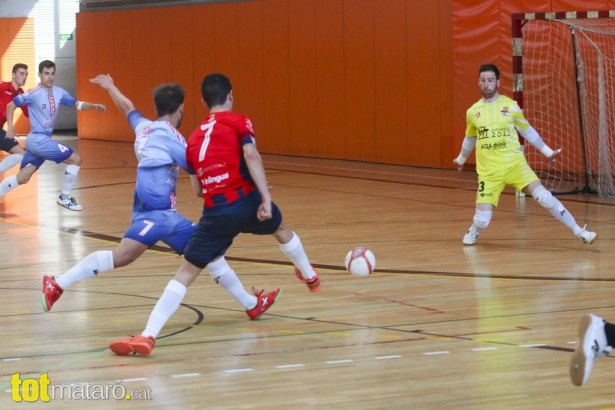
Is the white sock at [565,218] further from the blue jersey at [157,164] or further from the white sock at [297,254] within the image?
the blue jersey at [157,164]

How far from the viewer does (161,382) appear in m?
5.93

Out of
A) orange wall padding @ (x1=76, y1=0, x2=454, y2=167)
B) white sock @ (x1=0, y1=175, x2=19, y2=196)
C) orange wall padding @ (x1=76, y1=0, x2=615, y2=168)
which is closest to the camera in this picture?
white sock @ (x1=0, y1=175, x2=19, y2=196)

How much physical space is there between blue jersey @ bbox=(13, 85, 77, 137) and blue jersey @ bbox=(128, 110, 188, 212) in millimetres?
7441

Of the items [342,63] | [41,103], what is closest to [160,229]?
[41,103]

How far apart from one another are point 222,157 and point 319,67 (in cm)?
1515

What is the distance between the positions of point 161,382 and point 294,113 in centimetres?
1677

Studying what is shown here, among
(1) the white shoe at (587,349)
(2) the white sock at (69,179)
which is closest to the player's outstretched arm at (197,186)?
(1) the white shoe at (587,349)

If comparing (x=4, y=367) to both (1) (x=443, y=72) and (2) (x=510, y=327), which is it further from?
(1) (x=443, y=72)

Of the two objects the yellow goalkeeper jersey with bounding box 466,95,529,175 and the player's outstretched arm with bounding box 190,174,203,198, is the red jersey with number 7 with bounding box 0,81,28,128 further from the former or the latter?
the player's outstretched arm with bounding box 190,174,203,198

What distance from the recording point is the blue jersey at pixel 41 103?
1446 cm

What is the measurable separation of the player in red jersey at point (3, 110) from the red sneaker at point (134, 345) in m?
8.70

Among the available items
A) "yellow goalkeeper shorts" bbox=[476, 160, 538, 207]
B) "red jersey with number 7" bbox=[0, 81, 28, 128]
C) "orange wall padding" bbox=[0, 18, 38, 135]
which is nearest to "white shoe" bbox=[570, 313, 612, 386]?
"yellow goalkeeper shorts" bbox=[476, 160, 538, 207]

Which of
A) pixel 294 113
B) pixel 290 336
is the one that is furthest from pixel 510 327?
pixel 294 113

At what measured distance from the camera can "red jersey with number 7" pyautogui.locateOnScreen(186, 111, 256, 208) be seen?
6711 mm
